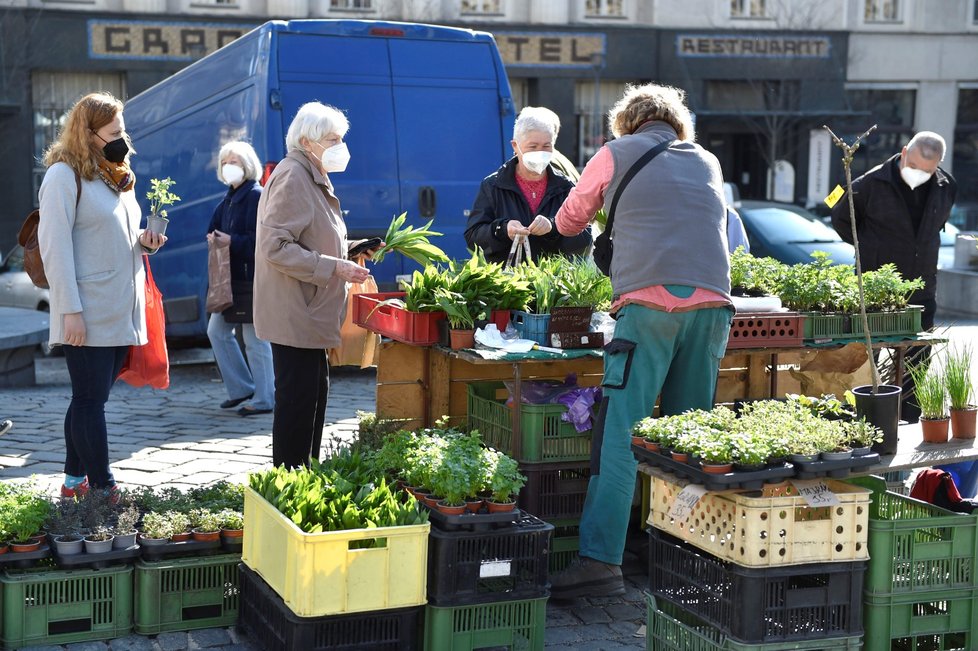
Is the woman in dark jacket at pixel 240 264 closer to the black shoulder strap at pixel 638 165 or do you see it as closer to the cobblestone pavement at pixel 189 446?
the cobblestone pavement at pixel 189 446

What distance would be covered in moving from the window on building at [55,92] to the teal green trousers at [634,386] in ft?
75.3

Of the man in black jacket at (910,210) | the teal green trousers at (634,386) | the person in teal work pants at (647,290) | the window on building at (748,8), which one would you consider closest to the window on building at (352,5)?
the window on building at (748,8)

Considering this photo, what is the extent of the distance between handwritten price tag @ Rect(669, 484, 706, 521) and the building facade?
23.7 m

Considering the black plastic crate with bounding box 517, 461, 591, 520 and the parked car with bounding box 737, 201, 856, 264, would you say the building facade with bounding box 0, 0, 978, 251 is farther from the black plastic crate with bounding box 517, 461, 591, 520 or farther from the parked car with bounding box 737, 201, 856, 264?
the black plastic crate with bounding box 517, 461, 591, 520

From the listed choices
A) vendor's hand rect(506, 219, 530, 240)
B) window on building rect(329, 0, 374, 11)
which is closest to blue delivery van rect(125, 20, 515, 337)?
vendor's hand rect(506, 219, 530, 240)

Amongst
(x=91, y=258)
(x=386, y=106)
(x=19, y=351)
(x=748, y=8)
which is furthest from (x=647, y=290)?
(x=748, y=8)

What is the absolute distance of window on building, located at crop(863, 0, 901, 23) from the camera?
106 ft

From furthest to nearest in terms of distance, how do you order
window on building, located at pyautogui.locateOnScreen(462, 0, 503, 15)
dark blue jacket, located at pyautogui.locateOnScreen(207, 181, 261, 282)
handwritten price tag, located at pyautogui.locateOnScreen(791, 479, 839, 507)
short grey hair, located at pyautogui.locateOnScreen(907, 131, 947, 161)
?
window on building, located at pyautogui.locateOnScreen(462, 0, 503, 15) → dark blue jacket, located at pyautogui.locateOnScreen(207, 181, 261, 282) → short grey hair, located at pyautogui.locateOnScreen(907, 131, 947, 161) → handwritten price tag, located at pyautogui.locateOnScreen(791, 479, 839, 507)

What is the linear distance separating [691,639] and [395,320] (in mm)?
2181

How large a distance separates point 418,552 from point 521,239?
241cm

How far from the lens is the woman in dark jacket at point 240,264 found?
28.0ft

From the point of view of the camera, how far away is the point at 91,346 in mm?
5484

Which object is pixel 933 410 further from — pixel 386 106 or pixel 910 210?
pixel 386 106

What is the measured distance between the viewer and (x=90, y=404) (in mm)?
5551
